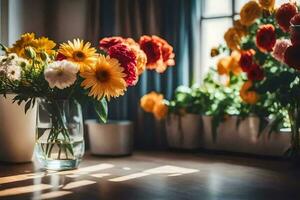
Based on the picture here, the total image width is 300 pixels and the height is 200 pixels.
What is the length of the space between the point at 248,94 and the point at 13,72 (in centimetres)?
76

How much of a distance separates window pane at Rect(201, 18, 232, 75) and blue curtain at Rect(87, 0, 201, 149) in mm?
58

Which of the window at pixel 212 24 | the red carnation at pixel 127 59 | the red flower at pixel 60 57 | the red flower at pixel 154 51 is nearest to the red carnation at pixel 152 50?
the red flower at pixel 154 51

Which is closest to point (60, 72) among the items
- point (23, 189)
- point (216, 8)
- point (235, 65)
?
point (23, 189)

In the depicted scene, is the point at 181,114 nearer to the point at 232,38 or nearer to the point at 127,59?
the point at 232,38

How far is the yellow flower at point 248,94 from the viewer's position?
1.80 m

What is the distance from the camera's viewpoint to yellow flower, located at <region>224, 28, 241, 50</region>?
1.81 metres

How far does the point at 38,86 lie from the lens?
1.54 metres

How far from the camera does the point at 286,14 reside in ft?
5.10

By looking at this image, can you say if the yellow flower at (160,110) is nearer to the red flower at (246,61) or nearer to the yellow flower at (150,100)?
the yellow flower at (150,100)

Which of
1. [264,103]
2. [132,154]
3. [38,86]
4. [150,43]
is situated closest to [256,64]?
[264,103]

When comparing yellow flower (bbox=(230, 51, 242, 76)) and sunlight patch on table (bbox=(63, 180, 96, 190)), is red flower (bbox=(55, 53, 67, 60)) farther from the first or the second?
yellow flower (bbox=(230, 51, 242, 76))

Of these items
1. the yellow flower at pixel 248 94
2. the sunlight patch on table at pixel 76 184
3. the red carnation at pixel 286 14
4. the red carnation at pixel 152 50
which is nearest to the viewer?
the sunlight patch on table at pixel 76 184

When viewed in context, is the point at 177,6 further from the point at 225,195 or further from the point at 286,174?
the point at 225,195

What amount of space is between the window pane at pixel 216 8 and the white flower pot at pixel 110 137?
59cm
